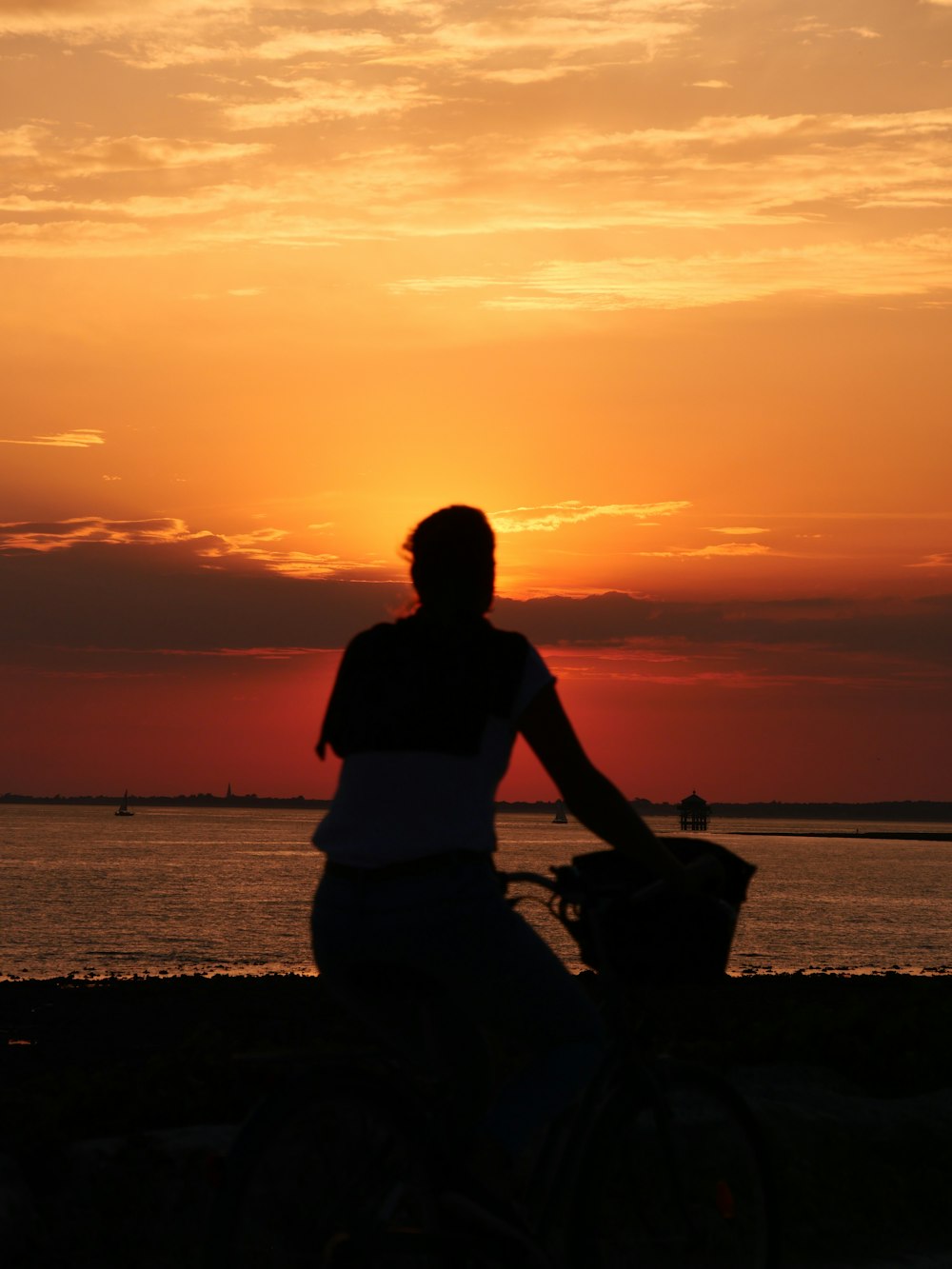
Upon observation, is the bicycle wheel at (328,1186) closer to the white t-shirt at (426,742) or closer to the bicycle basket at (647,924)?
the white t-shirt at (426,742)

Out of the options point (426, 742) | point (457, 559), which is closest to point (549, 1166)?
point (426, 742)

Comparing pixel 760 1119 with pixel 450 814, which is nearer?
pixel 450 814

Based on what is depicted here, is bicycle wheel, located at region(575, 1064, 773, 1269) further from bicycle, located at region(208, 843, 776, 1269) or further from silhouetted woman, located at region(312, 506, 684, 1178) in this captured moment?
silhouetted woman, located at region(312, 506, 684, 1178)

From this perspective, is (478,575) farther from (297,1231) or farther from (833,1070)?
(833,1070)

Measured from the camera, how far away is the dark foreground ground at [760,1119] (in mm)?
5848

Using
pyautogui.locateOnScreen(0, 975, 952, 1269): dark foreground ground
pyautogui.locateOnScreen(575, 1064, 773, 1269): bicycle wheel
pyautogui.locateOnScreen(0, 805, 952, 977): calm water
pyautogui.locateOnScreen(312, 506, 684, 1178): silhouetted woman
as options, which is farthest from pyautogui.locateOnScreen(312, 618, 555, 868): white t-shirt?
pyautogui.locateOnScreen(0, 805, 952, 977): calm water

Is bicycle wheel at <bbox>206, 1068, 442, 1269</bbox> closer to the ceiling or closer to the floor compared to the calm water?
closer to the ceiling

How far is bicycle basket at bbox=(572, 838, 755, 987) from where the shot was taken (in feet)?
14.0

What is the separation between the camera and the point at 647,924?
14.0ft

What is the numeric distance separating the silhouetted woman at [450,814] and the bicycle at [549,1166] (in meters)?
0.18

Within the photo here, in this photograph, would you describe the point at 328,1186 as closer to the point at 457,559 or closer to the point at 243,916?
the point at 457,559

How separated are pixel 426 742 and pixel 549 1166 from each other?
137 cm

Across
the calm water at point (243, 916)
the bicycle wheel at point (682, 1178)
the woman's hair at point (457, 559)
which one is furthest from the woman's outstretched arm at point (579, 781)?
the calm water at point (243, 916)

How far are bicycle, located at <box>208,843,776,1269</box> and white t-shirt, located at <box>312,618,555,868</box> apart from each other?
0.33m
